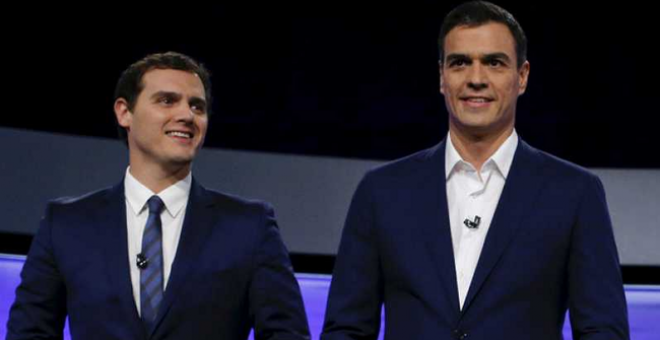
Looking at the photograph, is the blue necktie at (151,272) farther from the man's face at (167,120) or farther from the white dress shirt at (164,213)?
the man's face at (167,120)

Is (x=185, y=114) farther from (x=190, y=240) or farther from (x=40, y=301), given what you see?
(x=40, y=301)

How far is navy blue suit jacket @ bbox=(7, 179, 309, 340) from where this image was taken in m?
2.60

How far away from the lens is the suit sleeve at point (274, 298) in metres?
2.65

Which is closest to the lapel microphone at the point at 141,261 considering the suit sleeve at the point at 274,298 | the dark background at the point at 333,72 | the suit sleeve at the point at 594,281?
the suit sleeve at the point at 274,298

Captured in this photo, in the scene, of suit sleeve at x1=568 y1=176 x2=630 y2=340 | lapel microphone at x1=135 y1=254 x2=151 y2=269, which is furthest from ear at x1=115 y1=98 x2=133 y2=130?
suit sleeve at x1=568 y1=176 x2=630 y2=340

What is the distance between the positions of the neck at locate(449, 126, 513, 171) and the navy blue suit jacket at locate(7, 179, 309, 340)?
23.1 inches

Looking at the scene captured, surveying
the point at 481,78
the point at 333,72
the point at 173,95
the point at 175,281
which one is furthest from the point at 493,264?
the point at 333,72

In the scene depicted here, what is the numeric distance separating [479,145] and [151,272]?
88cm

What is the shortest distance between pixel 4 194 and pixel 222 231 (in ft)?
9.29

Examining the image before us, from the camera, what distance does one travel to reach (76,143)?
5.33m

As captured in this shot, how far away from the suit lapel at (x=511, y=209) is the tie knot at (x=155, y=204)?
0.87 metres

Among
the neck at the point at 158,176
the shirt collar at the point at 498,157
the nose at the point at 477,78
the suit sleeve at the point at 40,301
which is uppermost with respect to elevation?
the nose at the point at 477,78

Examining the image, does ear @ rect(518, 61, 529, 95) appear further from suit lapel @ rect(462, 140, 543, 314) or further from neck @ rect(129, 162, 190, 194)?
neck @ rect(129, 162, 190, 194)

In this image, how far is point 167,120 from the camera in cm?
280
